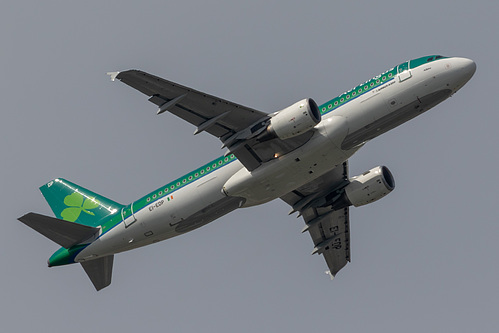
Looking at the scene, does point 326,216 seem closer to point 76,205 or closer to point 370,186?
point 370,186

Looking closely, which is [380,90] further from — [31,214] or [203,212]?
[31,214]

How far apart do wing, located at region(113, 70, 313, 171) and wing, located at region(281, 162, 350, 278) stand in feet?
28.2

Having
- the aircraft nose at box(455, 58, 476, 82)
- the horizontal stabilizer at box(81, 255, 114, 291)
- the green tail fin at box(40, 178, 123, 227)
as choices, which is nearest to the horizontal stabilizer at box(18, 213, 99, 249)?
the green tail fin at box(40, 178, 123, 227)

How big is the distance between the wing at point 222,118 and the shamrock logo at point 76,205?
13.3 m

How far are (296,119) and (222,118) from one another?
4868mm

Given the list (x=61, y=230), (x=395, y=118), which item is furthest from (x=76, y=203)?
(x=395, y=118)

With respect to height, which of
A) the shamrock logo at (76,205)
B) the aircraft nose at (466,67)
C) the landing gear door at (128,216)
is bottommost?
the aircraft nose at (466,67)

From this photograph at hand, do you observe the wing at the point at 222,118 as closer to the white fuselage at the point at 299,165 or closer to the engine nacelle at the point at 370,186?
the white fuselage at the point at 299,165

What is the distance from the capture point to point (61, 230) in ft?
183

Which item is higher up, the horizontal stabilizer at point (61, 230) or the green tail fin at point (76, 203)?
the green tail fin at point (76, 203)

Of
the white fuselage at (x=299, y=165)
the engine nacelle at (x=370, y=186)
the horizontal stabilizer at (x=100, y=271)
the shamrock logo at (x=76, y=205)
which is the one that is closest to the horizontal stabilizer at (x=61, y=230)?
the white fuselage at (x=299, y=165)

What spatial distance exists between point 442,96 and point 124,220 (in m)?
22.5

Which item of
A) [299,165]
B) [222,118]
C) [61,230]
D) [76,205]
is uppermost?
[76,205]

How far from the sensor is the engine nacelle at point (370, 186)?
57469 mm
